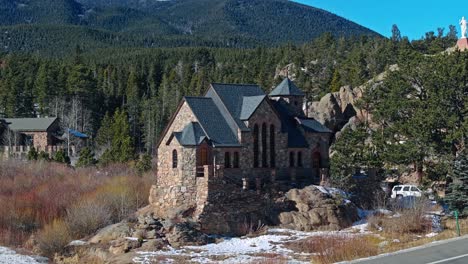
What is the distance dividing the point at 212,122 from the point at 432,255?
19344 mm

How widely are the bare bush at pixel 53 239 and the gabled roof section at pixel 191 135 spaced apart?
8525mm

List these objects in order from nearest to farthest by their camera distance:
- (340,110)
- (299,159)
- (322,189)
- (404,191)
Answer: (322,189) → (299,159) → (404,191) → (340,110)

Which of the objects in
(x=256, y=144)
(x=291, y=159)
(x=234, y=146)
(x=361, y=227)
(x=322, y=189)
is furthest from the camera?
(x=291, y=159)

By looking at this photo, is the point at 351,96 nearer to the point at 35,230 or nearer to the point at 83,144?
the point at 83,144

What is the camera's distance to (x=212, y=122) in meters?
37.1

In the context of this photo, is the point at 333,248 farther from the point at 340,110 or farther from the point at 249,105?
the point at 340,110

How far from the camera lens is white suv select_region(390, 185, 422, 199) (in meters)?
41.8

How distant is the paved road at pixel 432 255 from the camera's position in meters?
19.3

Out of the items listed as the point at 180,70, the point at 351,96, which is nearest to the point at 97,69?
the point at 180,70

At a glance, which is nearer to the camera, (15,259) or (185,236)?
(15,259)

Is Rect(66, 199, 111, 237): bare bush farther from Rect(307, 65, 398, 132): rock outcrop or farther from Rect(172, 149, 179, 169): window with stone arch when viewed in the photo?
Rect(307, 65, 398, 132): rock outcrop

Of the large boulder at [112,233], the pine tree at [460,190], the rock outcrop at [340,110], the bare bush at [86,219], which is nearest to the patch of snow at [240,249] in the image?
the large boulder at [112,233]

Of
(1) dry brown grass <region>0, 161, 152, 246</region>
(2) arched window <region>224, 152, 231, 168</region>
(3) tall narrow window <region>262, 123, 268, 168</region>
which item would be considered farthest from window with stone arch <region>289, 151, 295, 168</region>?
(1) dry brown grass <region>0, 161, 152, 246</region>

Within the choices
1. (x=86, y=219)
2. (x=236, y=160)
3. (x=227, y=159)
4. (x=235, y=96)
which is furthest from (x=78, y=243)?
(x=235, y=96)
